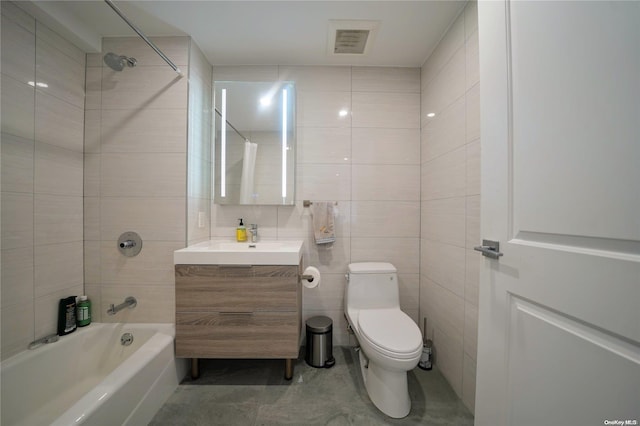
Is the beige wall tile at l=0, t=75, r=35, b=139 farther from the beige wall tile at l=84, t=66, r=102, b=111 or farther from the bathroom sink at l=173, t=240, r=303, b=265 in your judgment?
the bathroom sink at l=173, t=240, r=303, b=265

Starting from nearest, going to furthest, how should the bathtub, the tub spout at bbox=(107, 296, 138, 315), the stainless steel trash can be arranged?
the bathtub → the tub spout at bbox=(107, 296, 138, 315) → the stainless steel trash can

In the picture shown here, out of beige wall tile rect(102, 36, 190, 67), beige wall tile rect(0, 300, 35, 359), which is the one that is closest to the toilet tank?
beige wall tile rect(0, 300, 35, 359)

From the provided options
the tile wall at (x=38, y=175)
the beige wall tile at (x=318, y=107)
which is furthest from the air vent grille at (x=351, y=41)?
the tile wall at (x=38, y=175)

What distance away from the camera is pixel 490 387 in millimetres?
801

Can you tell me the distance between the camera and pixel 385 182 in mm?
1820

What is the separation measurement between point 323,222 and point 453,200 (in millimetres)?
891

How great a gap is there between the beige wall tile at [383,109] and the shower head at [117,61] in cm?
150

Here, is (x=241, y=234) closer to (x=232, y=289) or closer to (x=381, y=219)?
(x=232, y=289)

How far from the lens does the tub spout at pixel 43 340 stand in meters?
1.20

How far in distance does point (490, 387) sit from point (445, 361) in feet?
2.62

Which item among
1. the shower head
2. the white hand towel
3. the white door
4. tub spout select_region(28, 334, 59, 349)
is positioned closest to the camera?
the white door

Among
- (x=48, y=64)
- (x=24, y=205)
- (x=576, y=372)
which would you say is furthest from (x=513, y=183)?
(x=48, y=64)

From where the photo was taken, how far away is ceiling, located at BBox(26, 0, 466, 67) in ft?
4.23

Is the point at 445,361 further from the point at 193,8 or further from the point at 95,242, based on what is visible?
the point at 193,8
